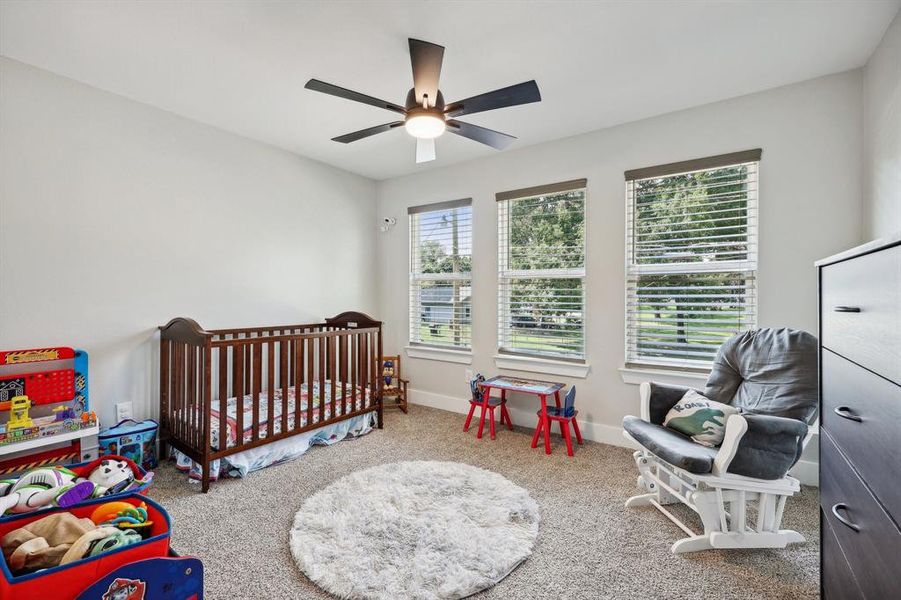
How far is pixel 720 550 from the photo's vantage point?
1.81 metres

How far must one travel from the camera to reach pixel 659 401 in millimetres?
2295

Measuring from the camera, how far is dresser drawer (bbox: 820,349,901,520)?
81cm

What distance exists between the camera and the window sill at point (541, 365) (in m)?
3.26

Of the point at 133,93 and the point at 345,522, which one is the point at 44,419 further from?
the point at 133,93

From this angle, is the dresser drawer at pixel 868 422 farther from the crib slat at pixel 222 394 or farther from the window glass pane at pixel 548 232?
the crib slat at pixel 222 394

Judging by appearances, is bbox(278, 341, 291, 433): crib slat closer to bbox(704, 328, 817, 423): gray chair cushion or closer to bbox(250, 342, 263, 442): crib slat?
bbox(250, 342, 263, 442): crib slat

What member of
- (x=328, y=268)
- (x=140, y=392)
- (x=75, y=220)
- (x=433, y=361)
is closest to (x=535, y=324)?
(x=433, y=361)

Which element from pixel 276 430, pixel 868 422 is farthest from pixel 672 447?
pixel 276 430

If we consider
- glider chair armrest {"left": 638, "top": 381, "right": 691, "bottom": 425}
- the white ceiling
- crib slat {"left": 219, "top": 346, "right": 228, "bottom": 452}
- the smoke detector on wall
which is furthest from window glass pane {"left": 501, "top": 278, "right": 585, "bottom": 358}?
crib slat {"left": 219, "top": 346, "right": 228, "bottom": 452}

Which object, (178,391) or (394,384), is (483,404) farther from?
(178,391)

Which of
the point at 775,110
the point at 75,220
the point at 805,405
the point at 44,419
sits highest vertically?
the point at 775,110

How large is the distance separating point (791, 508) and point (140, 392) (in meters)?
4.04

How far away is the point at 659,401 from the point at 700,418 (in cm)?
26

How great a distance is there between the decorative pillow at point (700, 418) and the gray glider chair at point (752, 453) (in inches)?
1.8
